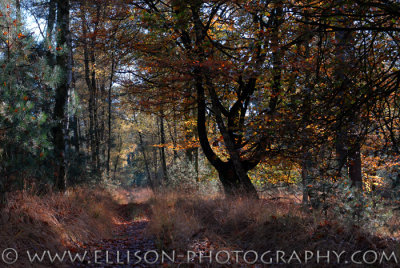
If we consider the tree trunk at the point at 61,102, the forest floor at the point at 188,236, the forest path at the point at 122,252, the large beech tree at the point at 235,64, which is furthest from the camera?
the tree trunk at the point at 61,102

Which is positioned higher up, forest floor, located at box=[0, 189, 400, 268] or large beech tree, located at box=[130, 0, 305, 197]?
large beech tree, located at box=[130, 0, 305, 197]

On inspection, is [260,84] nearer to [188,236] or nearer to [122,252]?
[188,236]

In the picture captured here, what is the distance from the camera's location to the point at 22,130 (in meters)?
5.63

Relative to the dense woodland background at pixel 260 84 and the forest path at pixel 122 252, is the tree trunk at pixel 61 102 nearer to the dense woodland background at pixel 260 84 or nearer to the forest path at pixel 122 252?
the dense woodland background at pixel 260 84

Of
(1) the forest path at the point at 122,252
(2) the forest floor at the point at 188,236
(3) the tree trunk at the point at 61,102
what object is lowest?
(1) the forest path at the point at 122,252

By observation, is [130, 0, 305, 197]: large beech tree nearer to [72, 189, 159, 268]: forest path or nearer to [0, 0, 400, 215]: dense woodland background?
[0, 0, 400, 215]: dense woodland background

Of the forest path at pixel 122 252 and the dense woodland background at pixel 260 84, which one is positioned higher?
the dense woodland background at pixel 260 84

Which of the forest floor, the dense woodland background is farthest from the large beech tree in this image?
the forest floor

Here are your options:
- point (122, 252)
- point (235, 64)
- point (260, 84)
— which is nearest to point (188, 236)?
point (122, 252)

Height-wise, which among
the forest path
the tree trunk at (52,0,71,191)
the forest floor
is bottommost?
the forest path

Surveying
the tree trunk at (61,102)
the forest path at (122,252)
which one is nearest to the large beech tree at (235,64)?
the tree trunk at (61,102)

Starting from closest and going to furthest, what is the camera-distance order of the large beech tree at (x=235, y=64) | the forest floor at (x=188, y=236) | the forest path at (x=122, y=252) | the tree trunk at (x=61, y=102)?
the forest floor at (x=188, y=236), the forest path at (x=122, y=252), the large beech tree at (x=235, y=64), the tree trunk at (x=61, y=102)

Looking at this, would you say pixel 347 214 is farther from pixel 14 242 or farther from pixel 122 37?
pixel 122 37

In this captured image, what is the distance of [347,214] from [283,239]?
1343 mm
